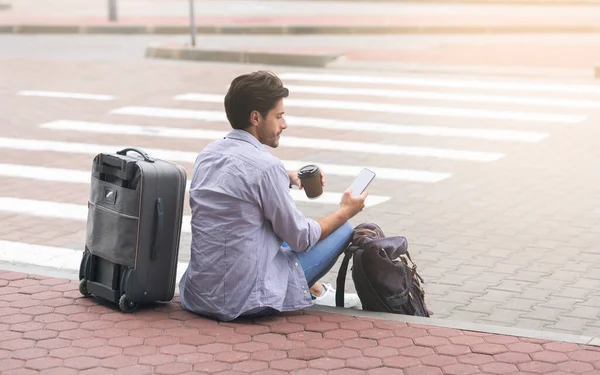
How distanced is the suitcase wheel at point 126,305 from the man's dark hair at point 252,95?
105cm

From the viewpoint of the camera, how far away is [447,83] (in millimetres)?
16078

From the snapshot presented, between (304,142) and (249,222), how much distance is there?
251 inches

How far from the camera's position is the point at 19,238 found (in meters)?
8.52

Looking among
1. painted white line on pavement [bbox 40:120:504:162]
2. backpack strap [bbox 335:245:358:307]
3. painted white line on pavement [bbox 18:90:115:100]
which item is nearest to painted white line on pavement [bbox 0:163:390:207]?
painted white line on pavement [bbox 40:120:504:162]

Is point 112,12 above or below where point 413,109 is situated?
below

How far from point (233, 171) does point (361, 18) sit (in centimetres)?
1986

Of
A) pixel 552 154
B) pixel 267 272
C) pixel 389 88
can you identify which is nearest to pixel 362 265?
pixel 267 272

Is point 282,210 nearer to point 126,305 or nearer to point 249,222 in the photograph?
point 249,222

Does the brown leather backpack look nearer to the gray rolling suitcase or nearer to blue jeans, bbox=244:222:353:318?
blue jeans, bbox=244:222:353:318

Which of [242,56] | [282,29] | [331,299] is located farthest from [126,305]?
[282,29]

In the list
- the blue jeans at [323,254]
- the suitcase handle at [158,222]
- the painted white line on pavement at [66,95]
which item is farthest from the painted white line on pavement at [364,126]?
the suitcase handle at [158,222]

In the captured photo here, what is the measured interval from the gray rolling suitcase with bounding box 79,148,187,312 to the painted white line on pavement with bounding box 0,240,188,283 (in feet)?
4.64

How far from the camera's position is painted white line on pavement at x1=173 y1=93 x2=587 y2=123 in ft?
43.5

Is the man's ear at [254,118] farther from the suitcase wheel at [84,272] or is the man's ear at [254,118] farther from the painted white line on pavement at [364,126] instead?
the painted white line on pavement at [364,126]
